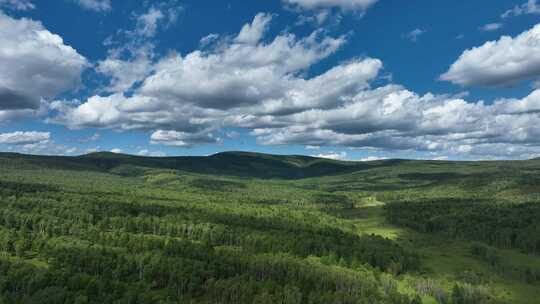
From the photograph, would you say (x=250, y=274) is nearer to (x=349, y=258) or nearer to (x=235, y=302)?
(x=235, y=302)

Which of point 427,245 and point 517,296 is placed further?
point 427,245

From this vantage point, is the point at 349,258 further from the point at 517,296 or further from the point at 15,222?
the point at 15,222

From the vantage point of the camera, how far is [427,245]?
604 ft

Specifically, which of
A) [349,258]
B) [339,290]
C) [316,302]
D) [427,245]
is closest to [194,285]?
[316,302]

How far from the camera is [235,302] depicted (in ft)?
313

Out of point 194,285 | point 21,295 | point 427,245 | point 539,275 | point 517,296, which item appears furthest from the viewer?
point 427,245

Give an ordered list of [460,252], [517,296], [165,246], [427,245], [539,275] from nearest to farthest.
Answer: [517,296], [539,275], [165,246], [460,252], [427,245]

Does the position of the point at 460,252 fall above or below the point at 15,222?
below

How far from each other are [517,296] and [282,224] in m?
105

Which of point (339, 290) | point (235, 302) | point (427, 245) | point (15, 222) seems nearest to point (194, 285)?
point (235, 302)

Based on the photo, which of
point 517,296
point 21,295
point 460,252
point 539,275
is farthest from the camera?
point 460,252

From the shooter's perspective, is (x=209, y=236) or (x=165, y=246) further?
(x=209, y=236)

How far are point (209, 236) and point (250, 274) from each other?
55.4 metres

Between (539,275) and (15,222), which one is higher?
(15,222)
